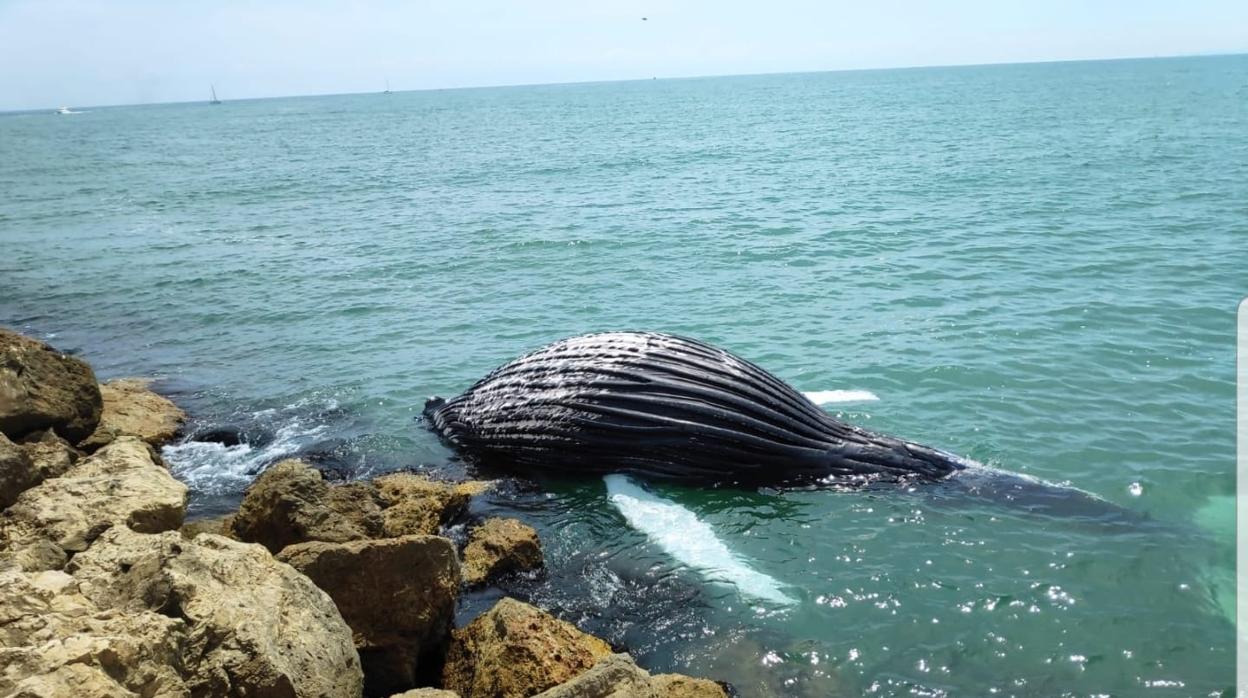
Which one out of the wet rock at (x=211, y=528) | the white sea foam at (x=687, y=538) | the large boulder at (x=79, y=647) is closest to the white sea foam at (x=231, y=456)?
the wet rock at (x=211, y=528)

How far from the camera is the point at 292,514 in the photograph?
22.9ft

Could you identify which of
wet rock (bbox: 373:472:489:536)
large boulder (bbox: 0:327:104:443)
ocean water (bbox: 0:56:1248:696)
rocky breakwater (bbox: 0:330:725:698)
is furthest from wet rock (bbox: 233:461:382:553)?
large boulder (bbox: 0:327:104:443)

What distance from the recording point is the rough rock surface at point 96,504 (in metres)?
5.88

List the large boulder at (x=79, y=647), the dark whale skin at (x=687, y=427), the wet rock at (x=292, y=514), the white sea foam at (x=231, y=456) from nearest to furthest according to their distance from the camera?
the large boulder at (x=79, y=647)
the wet rock at (x=292, y=514)
the dark whale skin at (x=687, y=427)
the white sea foam at (x=231, y=456)

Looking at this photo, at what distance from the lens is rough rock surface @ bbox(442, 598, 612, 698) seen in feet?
18.3

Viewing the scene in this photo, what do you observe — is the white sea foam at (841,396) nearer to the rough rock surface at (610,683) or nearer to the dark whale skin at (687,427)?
the dark whale skin at (687,427)

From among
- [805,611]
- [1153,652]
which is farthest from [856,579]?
[1153,652]

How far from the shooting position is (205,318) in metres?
17.5

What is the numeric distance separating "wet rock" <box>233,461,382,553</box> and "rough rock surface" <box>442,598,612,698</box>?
55.5 inches

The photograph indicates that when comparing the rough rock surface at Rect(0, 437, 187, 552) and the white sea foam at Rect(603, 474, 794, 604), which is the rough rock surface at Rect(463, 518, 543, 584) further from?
the rough rock surface at Rect(0, 437, 187, 552)

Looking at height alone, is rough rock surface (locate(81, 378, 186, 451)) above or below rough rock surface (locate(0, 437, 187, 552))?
below

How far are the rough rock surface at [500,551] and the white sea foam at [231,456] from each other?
3.32m

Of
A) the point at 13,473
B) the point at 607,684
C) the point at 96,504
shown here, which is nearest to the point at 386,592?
the point at 607,684

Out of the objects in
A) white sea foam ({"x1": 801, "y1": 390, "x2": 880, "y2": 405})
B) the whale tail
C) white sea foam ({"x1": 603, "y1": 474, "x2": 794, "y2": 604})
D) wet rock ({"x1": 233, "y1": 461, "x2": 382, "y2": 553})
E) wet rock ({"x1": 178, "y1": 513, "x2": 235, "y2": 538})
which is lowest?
white sea foam ({"x1": 603, "y1": 474, "x2": 794, "y2": 604})
